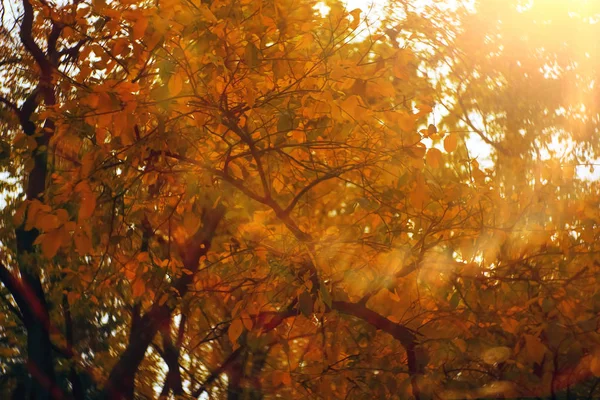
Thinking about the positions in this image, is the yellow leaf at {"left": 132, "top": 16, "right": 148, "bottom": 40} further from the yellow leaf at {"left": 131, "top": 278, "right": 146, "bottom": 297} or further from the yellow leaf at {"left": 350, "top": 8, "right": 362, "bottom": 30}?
the yellow leaf at {"left": 131, "top": 278, "right": 146, "bottom": 297}

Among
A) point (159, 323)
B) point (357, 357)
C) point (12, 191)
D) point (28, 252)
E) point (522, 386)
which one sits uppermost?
point (12, 191)

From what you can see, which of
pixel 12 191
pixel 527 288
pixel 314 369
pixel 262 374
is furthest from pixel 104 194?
pixel 262 374

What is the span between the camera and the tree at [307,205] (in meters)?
4.68

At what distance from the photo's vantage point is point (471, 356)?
5.30 meters

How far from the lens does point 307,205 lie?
6426 mm

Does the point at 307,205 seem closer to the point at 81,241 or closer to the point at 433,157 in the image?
the point at 433,157

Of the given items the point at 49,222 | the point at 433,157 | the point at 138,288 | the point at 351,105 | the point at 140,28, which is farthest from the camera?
the point at 138,288

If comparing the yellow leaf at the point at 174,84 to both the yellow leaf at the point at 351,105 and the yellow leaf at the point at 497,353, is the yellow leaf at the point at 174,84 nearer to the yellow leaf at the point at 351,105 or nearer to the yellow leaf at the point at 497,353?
the yellow leaf at the point at 351,105

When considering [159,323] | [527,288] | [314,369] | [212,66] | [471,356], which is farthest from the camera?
[159,323]

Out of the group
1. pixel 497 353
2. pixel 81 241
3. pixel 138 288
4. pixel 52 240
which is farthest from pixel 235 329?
pixel 497 353

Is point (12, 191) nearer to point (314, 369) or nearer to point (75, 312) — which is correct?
point (75, 312)

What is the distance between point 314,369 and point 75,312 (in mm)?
5496

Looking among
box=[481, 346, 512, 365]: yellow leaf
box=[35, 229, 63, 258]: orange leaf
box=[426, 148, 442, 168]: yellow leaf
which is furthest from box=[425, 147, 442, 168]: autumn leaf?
box=[35, 229, 63, 258]: orange leaf

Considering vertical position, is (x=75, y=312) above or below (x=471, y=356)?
above
